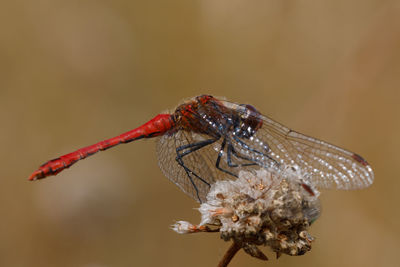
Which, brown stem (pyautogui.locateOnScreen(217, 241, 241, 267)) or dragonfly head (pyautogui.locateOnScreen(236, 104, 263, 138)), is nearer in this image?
brown stem (pyautogui.locateOnScreen(217, 241, 241, 267))

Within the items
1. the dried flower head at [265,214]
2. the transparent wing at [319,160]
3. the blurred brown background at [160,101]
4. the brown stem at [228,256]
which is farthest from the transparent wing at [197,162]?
the blurred brown background at [160,101]

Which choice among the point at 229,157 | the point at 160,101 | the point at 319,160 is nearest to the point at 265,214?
the point at 319,160

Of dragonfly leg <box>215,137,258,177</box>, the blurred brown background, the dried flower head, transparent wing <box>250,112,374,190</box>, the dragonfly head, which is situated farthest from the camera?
the blurred brown background

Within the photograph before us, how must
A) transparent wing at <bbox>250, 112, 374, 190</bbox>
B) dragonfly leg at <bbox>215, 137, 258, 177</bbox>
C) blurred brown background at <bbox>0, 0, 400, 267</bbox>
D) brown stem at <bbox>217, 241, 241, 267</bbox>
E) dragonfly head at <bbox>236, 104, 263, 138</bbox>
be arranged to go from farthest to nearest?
1. blurred brown background at <bbox>0, 0, 400, 267</bbox>
2. dragonfly head at <bbox>236, 104, 263, 138</bbox>
3. dragonfly leg at <bbox>215, 137, 258, 177</bbox>
4. transparent wing at <bbox>250, 112, 374, 190</bbox>
5. brown stem at <bbox>217, 241, 241, 267</bbox>

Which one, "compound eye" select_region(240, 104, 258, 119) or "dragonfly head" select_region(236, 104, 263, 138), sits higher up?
"compound eye" select_region(240, 104, 258, 119)

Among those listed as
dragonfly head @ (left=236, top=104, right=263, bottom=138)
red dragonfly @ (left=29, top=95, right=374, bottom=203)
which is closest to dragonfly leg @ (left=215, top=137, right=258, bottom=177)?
red dragonfly @ (left=29, top=95, right=374, bottom=203)

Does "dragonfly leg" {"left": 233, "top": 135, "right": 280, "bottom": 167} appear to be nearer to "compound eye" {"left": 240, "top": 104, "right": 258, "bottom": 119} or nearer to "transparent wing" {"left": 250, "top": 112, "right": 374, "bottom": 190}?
"transparent wing" {"left": 250, "top": 112, "right": 374, "bottom": 190}

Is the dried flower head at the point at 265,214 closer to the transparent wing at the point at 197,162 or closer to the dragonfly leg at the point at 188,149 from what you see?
the transparent wing at the point at 197,162

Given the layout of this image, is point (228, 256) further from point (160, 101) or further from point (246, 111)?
point (160, 101)

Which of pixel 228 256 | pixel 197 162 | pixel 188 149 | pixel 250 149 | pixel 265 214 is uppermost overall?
pixel 188 149

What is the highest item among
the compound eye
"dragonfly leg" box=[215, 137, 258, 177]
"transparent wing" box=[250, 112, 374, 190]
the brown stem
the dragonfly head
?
the compound eye
